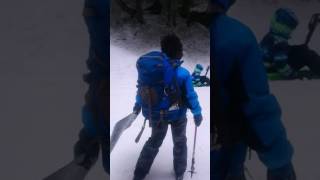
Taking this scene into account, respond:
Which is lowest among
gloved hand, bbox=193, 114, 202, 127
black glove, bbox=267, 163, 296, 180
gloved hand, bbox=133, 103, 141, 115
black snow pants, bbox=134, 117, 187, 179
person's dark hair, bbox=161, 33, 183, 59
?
black glove, bbox=267, 163, 296, 180

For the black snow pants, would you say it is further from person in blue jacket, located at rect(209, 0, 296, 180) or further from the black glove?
the black glove

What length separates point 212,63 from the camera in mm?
2762

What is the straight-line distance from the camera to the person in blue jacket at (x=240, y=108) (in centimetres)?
278

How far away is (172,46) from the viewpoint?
2.72 meters

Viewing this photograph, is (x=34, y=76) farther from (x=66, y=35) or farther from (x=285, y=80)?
(x=285, y=80)

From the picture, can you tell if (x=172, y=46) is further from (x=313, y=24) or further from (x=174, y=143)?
(x=313, y=24)

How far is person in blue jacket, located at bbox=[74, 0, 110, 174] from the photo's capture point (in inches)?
107

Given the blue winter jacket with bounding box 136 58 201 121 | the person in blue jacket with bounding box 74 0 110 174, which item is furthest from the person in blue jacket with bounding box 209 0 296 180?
the person in blue jacket with bounding box 74 0 110 174

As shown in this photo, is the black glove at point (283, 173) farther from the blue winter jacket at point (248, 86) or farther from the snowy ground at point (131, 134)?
the snowy ground at point (131, 134)

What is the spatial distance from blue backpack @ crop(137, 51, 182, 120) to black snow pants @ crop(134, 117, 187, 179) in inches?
2.7

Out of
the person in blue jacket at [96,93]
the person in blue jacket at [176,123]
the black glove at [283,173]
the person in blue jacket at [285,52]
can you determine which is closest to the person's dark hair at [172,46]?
the person in blue jacket at [176,123]

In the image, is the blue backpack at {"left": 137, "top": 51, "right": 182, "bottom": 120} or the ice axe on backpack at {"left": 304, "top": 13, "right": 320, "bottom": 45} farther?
the ice axe on backpack at {"left": 304, "top": 13, "right": 320, "bottom": 45}

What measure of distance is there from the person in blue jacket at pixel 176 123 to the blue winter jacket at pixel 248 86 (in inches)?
6.2

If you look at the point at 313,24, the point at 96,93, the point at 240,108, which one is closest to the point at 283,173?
the point at 240,108
